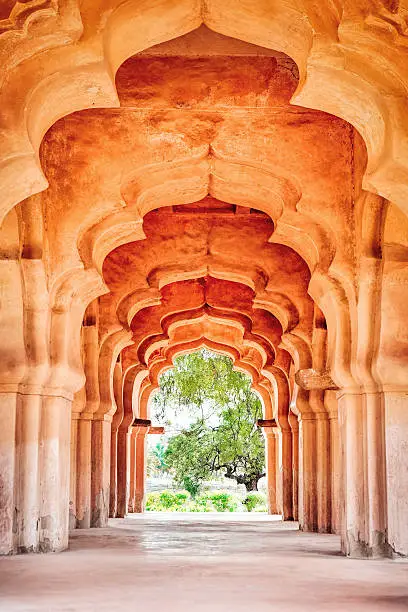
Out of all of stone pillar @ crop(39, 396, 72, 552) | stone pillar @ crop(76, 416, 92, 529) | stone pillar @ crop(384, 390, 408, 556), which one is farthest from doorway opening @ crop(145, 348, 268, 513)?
stone pillar @ crop(384, 390, 408, 556)

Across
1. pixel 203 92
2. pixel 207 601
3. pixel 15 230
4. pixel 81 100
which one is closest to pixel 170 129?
pixel 203 92

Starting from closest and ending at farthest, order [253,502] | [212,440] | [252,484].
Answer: [253,502] < [212,440] < [252,484]

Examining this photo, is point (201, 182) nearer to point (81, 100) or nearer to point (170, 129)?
point (170, 129)

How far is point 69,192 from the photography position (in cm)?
1066

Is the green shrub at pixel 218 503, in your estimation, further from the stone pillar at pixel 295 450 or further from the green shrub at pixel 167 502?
the stone pillar at pixel 295 450

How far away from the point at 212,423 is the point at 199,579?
32101mm

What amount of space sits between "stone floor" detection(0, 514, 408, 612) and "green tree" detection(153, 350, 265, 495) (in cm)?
1928

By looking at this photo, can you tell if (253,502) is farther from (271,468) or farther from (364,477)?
(364,477)

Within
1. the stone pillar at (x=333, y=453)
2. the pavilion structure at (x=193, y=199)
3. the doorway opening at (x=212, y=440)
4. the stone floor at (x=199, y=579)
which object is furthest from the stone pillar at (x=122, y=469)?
the doorway opening at (x=212, y=440)

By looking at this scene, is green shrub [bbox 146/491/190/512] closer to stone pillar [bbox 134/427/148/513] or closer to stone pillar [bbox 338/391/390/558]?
stone pillar [bbox 134/427/148/513]

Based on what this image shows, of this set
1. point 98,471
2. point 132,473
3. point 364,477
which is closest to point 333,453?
point 98,471

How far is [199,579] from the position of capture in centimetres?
805

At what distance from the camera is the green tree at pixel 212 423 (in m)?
32.1

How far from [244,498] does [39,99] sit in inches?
1228
